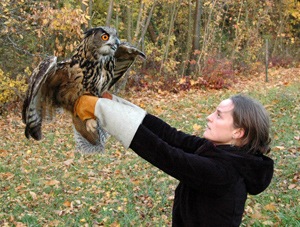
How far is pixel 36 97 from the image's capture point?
2.05 m

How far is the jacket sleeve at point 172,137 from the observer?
2.12 metres

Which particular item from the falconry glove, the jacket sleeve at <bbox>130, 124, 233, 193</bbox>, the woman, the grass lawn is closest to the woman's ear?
the woman

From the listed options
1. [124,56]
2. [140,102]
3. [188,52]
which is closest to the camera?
[124,56]

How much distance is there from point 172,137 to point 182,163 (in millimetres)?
480

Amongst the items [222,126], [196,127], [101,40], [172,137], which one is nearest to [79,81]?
[101,40]

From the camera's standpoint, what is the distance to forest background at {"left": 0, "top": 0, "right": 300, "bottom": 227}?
4.95 meters

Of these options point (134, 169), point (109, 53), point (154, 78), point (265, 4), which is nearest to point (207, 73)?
point (154, 78)

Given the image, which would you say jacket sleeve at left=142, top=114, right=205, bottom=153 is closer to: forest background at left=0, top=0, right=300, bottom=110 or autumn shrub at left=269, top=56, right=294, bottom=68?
forest background at left=0, top=0, right=300, bottom=110

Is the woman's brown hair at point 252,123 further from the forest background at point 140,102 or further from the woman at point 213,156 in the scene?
the forest background at point 140,102

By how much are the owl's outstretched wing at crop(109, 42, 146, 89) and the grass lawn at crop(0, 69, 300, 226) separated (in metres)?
2.28

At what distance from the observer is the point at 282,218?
13.2 feet

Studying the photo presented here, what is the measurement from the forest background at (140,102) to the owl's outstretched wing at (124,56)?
41cm

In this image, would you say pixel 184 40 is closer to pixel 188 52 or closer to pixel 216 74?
pixel 188 52

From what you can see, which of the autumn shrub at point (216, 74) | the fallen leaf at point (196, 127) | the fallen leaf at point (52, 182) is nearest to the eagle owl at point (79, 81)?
the fallen leaf at point (52, 182)
